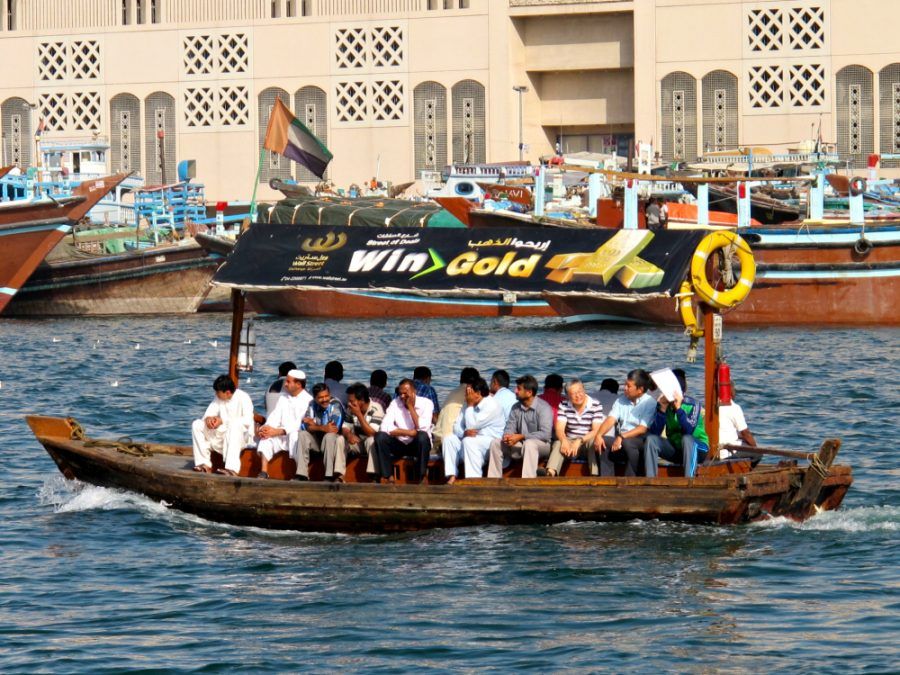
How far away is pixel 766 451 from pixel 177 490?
16.6ft

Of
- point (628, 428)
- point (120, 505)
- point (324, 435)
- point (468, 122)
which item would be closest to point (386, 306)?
point (468, 122)

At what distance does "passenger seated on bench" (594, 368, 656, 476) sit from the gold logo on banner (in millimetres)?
2969

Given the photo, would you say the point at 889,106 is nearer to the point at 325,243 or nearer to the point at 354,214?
the point at 354,214

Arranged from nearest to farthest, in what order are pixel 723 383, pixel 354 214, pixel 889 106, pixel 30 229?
pixel 723 383, pixel 30 229, pixel 354 214, pixel 889 106

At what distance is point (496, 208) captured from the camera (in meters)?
43.1

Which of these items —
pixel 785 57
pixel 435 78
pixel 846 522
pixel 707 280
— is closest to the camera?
pixel 707 280

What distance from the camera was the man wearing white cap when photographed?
50.1 ft

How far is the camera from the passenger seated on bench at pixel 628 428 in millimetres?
14383

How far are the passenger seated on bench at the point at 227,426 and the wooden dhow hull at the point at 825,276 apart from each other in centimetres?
2018

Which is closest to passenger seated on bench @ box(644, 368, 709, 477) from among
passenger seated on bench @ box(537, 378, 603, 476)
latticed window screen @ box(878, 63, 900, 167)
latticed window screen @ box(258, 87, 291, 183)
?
passenger seated on bench @ box(537, 378, 603, 476)

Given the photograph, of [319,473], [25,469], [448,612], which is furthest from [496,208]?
[448,612]

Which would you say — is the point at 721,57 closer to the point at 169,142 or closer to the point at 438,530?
the point at 169,142

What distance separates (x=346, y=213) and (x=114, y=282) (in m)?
6.80

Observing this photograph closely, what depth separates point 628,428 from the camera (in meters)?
14.5
